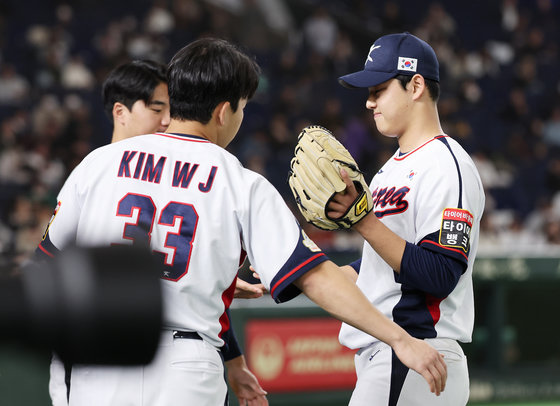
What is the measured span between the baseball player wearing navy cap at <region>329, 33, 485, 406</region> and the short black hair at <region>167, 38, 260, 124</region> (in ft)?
→ 1.73

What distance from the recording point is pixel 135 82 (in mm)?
3662

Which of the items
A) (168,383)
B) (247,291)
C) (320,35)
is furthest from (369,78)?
(320,35)

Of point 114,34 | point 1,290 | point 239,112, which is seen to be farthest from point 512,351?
point 114,34

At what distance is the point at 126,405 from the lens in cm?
232

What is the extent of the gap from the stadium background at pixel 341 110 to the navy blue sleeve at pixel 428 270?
11.7 feet

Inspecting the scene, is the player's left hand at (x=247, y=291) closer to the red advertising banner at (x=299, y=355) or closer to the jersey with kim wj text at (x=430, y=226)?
the jersey with kim wj text at (x=430, y=226)

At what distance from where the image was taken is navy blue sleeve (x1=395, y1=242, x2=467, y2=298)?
2.67 metres

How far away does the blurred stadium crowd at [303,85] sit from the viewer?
35.1ft

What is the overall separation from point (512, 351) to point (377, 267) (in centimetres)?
541

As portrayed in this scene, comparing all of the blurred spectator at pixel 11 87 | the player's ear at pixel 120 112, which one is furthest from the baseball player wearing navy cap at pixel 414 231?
the blurred spectator at pixel 11 87

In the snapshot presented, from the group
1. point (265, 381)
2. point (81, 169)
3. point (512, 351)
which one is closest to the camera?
point (81, 169)

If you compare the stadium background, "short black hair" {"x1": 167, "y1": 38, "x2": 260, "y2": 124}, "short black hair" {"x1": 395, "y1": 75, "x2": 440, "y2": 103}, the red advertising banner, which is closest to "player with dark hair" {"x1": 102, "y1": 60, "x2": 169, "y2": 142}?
"short black hair" {"x1": 167, "y1": 38, "x2": 260, "y2": 124}

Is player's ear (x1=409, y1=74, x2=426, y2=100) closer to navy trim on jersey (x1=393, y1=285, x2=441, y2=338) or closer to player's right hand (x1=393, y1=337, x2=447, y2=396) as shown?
navy trim on jersey (x1=393, y1=285, x2=441, y2=338)

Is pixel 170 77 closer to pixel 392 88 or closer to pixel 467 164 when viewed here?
pixel 392 88
